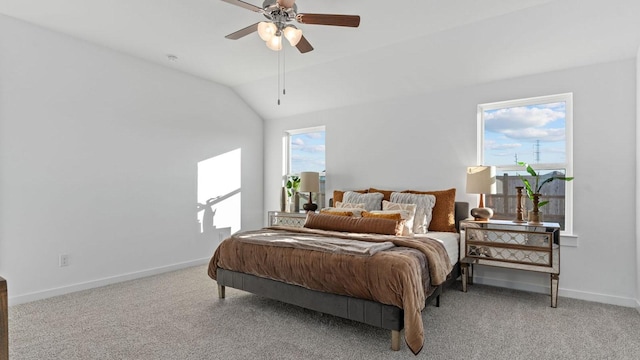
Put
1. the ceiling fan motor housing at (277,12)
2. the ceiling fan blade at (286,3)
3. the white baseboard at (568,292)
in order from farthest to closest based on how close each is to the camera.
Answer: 1. the white baseboard at (568,292)
2. the ceiling fan motor housing at (277,12)
3. the ceiling fan blade at (286,3)

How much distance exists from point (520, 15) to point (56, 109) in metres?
4.67

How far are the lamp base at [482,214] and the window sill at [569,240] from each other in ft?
2.37

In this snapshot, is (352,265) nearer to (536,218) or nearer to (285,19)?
(285,19)

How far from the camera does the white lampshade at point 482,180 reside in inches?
144

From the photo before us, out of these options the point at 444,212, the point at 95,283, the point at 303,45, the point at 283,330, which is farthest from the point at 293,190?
the point at 283,330

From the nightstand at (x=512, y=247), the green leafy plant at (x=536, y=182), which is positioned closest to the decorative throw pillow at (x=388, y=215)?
the nightstand at (x=512, y=247)

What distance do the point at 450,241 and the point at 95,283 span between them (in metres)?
3.93

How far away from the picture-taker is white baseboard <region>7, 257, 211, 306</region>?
10.9 ft

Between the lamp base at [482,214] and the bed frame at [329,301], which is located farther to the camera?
the lamp base at [482,214]

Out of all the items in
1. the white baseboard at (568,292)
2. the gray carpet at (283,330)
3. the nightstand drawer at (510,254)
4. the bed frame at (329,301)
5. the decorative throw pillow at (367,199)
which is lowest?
the gray carpet at (283,330)

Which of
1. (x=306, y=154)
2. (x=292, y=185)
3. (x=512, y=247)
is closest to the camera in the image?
(x=512, y=247)

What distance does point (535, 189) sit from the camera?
12.4ft

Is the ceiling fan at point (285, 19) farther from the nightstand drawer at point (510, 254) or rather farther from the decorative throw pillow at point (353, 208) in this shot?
the nightstand drawer at point (510, 254)

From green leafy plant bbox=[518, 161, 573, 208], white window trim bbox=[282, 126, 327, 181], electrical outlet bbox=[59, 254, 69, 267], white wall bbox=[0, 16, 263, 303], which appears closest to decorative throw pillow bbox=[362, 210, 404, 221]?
green leafy plant bbox=[518, 161, 573, 208]
